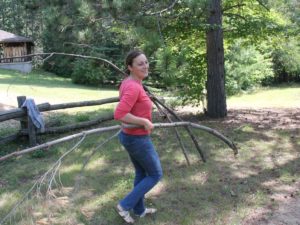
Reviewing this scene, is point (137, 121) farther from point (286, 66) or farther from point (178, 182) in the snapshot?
point (286, 66)

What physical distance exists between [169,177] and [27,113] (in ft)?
10.7

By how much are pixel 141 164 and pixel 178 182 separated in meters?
1.65

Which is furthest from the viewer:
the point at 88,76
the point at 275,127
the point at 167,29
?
the point at 88,76

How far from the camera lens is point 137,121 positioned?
14.2ft

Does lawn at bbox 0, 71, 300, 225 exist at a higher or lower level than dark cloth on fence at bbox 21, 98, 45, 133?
lower

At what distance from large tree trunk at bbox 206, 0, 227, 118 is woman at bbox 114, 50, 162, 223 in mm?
5735

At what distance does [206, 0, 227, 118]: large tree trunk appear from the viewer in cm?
997

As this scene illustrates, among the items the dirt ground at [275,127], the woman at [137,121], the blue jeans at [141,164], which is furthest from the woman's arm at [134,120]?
the dirt ground at [275,127]

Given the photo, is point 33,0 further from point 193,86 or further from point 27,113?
point 193,86

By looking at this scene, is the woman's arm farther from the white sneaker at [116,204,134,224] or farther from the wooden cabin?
the wooden cabin

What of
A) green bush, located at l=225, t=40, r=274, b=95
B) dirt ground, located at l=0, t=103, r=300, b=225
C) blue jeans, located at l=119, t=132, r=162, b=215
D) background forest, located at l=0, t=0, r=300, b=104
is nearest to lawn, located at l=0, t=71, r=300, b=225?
dirt ground, located at l=0, t=103, r=300, b=225

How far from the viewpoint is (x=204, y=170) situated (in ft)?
21.7

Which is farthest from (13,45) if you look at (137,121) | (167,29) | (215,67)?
(137,121)

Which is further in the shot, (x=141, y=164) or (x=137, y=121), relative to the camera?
(x=141, y=164)
